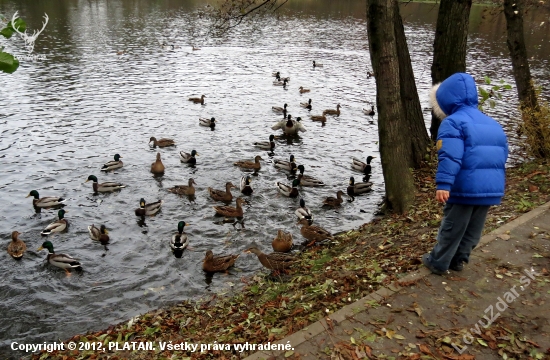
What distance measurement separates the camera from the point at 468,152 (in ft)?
16.5

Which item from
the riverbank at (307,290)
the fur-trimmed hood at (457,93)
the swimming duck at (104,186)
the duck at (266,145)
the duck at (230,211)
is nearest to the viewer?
the fur-trimmed hood at (457,93)

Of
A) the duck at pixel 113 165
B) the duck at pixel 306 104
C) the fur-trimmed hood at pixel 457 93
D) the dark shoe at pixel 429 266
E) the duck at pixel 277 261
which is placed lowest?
the duck at pixel 113 165

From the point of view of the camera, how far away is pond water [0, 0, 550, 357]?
8.90m

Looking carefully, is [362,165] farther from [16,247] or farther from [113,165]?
[16,247]

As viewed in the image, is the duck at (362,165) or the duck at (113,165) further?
the duck at (362,165)

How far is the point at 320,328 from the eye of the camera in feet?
16.4

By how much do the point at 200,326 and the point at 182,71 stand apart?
960 inches

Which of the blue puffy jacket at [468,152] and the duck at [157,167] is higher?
the blue puffy jacket at [468,152]

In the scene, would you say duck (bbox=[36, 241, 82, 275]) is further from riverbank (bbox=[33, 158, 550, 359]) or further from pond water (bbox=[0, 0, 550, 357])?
riverbank (bbox=[33, 158, 550, 359])

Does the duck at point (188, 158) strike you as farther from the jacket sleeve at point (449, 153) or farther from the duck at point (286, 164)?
the jacket sleeve at point (449, 153)

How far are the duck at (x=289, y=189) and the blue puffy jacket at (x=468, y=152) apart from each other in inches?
316

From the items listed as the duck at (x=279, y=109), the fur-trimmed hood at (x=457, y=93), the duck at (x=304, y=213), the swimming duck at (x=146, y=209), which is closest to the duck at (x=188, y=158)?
the swimming duck at (x=146, y=209)

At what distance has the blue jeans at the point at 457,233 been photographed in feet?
17.3

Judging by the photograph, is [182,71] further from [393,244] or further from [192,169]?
[393,244]
